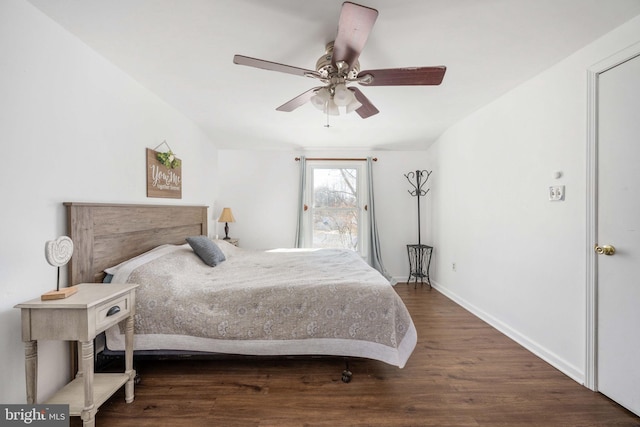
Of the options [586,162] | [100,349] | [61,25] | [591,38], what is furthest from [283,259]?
[591,38]

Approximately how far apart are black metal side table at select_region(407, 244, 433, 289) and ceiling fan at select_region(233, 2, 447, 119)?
2.86 metres

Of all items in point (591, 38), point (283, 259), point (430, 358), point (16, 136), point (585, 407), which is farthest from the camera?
point (283, 259)

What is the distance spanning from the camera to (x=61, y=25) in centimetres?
160

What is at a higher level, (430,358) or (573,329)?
(573,329)

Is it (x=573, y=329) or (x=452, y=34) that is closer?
(x=452, y=34)

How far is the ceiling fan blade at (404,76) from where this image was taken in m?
1.64

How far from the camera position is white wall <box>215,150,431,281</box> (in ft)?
14.1

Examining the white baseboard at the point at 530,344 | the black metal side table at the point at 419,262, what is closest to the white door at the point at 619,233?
the white baseboard at the point at 530,344

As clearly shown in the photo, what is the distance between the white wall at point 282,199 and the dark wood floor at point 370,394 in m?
2.25

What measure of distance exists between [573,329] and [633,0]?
6.90 feet

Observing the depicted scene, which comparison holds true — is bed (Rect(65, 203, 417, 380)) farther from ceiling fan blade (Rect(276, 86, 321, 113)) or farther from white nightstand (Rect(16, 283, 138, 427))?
ceiling fan blade (Rect(276, 86, 321, 113))

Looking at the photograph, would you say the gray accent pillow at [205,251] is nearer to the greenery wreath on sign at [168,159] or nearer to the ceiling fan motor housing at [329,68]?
the greenery wreath on sign at [168,159]

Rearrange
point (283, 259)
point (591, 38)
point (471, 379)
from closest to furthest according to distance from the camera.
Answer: point (591, 38) → point (471, 379) → point (283, 259)

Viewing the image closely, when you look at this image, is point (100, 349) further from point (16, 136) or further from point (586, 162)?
point (586, 162)
